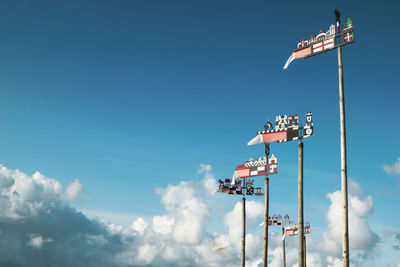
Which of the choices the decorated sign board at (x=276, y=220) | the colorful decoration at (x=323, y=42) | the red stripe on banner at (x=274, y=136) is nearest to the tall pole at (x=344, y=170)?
the colorful decoration at (x=323, y=42)

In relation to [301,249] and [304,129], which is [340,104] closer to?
[304,129]

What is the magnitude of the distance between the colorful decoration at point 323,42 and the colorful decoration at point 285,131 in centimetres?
379

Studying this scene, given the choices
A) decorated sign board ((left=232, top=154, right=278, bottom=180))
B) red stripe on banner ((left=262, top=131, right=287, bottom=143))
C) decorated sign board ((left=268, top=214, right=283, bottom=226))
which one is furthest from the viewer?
decorated sign board ((left=268, top=214, right=283, bottom=226))

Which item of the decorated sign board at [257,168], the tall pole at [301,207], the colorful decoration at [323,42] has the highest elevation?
the colorful decoration at [323,42]

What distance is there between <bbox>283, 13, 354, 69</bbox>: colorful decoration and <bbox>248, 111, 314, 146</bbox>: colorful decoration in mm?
3792

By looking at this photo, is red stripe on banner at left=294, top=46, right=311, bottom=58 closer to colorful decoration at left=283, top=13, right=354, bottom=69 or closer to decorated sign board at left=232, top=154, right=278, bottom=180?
colorful decoration at left=283, top=13, right=354, bottom=69

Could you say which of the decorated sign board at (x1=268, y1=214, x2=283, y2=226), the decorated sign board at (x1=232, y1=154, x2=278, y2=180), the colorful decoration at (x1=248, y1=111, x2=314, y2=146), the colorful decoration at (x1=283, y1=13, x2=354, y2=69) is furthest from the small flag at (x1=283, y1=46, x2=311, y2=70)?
the decorated sign board at (x1=268, y1=214, x2=283, y2=226)

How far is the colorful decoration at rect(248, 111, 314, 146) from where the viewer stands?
1835cm

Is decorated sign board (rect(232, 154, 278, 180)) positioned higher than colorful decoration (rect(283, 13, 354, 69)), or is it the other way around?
colorful decoration (rect(283, 13, 354, 69))

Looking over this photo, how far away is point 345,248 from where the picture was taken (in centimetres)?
1171

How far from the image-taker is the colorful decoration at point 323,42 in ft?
45.0

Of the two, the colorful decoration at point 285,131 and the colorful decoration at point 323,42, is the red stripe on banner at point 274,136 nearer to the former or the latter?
the colorful decoration at point 285,131

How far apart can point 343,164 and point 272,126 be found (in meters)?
8.24

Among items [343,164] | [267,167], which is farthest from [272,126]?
[343,164]
